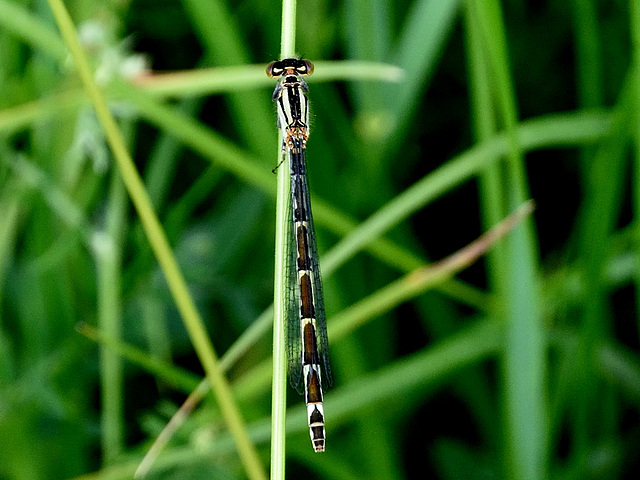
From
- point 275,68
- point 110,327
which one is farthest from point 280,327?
point 110,327

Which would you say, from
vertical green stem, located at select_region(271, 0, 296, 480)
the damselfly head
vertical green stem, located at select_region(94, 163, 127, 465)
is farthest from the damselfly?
vertical green stem, located at select_region(94, 163, 127, 465)

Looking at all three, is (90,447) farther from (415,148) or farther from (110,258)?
(415,148)

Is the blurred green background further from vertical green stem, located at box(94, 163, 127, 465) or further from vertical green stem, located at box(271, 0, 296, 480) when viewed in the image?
vertical green stem, located at box(271, 0, 296, 480)

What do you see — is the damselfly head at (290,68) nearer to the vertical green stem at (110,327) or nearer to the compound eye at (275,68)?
the compound eye at (275,68)

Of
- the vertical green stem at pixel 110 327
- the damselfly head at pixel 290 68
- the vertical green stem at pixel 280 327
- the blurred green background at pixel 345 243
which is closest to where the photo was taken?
the vertical green stem at pixel 280 327

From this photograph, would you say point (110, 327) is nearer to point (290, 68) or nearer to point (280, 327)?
point (290, 68)

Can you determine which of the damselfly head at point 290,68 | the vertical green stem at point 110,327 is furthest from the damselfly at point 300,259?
the vertical green stem at point 110,327
